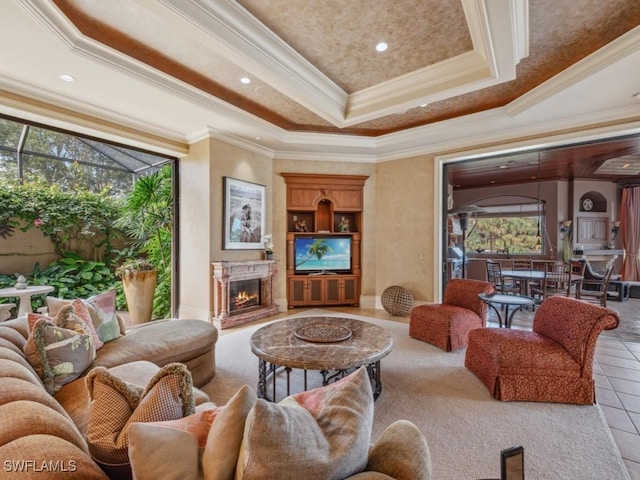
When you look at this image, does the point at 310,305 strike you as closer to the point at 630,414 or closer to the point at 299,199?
the point at 299,199

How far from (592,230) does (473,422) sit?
787cm

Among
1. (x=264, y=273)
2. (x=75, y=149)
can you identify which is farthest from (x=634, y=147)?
(x=75, y=149)

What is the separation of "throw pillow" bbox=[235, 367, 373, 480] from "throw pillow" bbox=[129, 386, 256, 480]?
48 mm

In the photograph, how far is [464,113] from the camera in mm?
4434

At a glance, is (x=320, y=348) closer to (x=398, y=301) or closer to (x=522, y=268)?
(x=398, y=301)

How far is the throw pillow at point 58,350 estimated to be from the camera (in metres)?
1.74

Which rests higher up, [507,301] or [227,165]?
[227,165]

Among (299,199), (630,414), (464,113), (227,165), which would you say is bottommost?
(630,414)

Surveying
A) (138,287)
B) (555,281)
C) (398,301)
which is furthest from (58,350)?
(555,281)

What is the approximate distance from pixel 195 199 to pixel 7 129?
223cm

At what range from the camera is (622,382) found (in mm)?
2891

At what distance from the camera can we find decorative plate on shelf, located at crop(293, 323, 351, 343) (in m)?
2.53

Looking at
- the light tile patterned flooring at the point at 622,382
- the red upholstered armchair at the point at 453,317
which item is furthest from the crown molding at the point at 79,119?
the light tile patterned flooring at the point at 622,382

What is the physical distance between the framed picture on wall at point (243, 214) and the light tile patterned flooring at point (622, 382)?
108 inches
